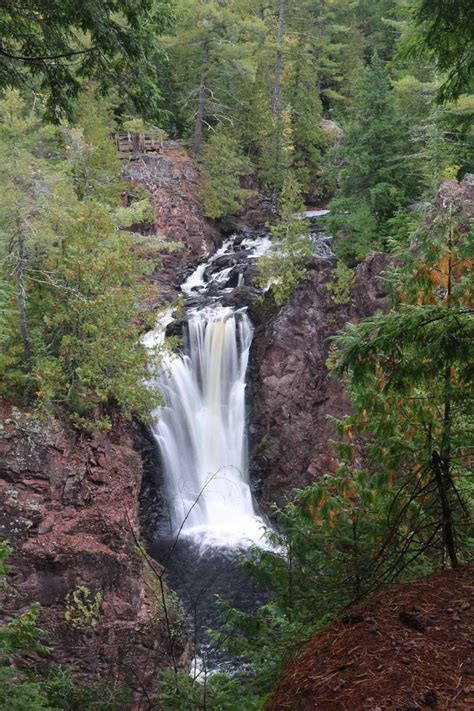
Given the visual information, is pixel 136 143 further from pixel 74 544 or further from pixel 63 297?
pixel 74 544

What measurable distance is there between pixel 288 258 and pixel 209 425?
18.4ft

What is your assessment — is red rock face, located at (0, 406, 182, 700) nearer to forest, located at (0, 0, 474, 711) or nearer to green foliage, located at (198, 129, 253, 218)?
forest, located at (0, 0, 474, 711)

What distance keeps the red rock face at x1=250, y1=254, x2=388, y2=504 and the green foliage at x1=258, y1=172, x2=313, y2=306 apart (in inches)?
14.3

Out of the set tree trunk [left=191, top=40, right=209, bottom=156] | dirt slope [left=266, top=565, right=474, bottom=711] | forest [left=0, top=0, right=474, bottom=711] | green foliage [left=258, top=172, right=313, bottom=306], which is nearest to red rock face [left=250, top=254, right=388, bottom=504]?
forest [left=0, top=0, right=474, bottom=711]

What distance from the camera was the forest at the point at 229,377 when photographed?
3486mm

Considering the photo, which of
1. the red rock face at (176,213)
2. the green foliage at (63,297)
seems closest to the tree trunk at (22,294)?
the green foliage at (63,297)

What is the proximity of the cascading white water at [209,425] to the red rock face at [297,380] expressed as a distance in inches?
21.2

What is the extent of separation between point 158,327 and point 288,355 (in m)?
3.94

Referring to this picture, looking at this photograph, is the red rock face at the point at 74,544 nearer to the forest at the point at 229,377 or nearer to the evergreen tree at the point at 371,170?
the forest at the point at 229,377

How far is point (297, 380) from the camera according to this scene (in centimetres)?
1598

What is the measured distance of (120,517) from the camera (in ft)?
36.0

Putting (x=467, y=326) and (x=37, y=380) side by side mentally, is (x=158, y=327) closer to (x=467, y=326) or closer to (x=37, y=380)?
(x=37, y=380)

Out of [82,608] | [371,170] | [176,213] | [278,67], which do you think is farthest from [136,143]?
[82,608]

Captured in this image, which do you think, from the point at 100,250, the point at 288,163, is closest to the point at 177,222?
the point at 288,163
